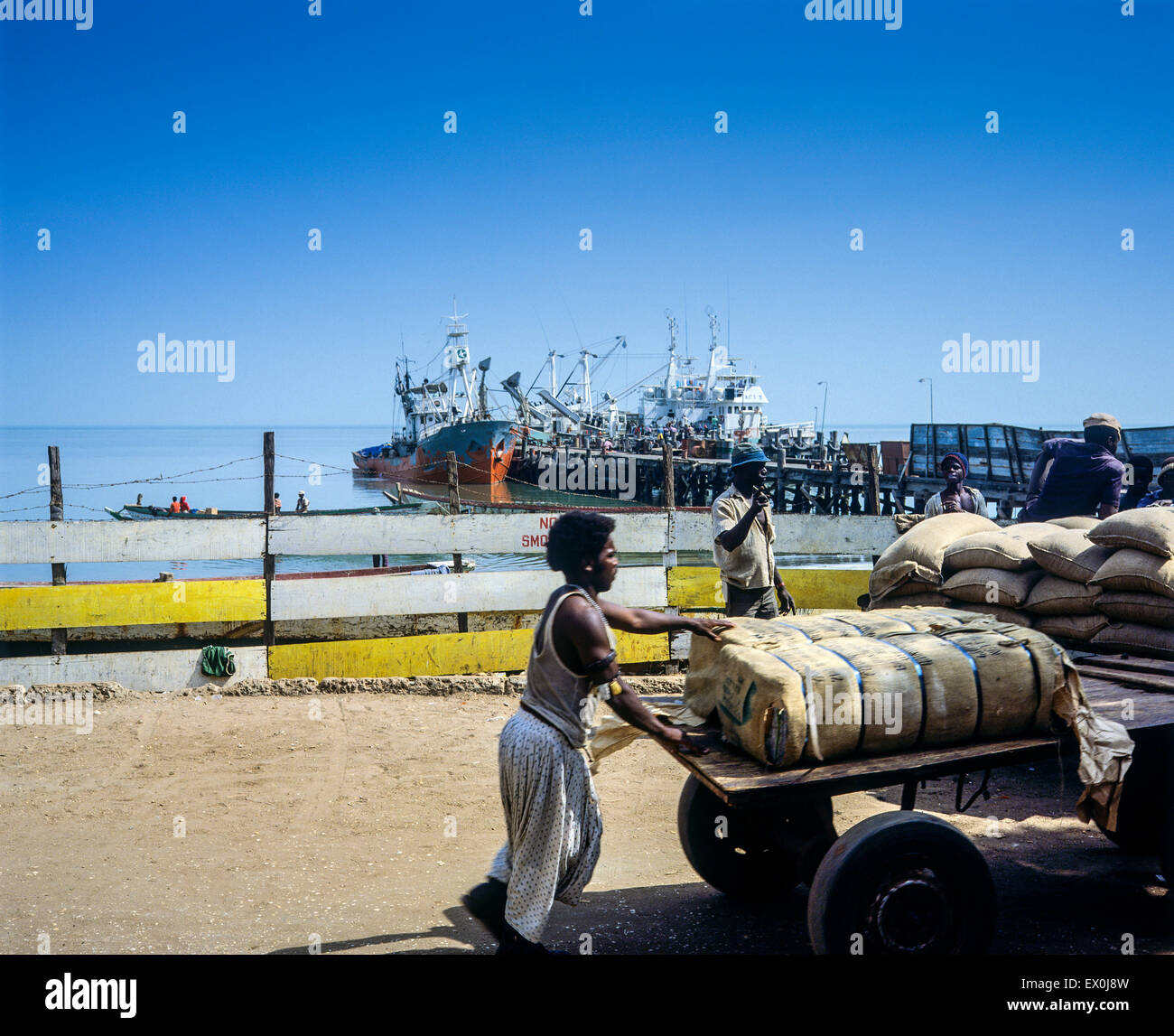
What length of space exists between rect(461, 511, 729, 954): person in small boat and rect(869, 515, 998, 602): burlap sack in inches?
112

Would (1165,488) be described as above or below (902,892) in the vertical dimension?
above

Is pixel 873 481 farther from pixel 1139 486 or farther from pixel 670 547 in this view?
pixel 1139 486

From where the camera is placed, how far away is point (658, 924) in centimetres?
409

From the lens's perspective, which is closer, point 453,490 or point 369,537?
point 369,537

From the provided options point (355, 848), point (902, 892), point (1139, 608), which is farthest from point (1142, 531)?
point (355, 848)

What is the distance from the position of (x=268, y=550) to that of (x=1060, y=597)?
6.34 meters

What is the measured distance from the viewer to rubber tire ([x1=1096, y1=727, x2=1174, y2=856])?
13.7ft

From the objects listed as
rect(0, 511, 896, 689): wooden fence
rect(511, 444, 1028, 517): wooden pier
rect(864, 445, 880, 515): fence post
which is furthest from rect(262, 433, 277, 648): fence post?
rect(864, 445, 880, 515): fence post

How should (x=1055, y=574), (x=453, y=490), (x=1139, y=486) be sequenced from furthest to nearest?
1. (x=453, y=490)
2. (x=1139, y=486)
3. (x=1055, y=574)

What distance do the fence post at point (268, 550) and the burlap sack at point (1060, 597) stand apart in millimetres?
6133

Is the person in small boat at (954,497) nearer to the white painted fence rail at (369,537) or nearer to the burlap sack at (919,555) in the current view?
the burlap sack at (919,555)

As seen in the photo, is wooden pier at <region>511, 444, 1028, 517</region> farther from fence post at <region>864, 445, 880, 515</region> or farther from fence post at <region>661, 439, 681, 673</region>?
fence post at <region>661, 439, 681, 673</region>

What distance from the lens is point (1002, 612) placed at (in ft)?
17.8

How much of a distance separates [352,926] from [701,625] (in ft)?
6.53
